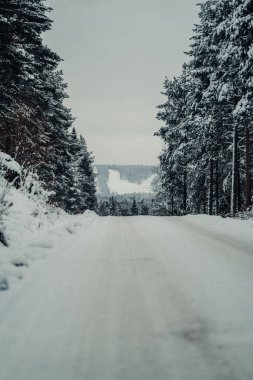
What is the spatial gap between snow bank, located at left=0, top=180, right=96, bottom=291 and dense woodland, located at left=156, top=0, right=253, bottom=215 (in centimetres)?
1014

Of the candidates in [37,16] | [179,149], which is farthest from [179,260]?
[179,149]

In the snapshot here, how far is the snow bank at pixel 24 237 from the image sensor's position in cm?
529

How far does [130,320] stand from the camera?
3.53m

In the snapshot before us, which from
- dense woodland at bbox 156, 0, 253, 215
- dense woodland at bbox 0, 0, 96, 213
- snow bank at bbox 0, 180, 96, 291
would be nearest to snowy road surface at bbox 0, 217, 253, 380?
snow bank at bbox 0, 180, 96, 291

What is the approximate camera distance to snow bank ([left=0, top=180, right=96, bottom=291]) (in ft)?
17.3

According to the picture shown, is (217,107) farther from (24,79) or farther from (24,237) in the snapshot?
(24,237)

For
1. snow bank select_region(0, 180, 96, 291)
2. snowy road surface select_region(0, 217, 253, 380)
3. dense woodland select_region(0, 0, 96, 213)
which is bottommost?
snowy road surface select_region(0, 217, 253, 380)

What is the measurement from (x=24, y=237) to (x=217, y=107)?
16.7 m

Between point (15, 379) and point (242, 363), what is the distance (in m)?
1.55

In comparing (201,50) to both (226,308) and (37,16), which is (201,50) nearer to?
(37,16)

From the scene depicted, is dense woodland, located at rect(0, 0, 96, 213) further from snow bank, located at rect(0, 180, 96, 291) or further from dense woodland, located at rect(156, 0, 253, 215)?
dense woodland, located at rect(156, 0, 253, 215)

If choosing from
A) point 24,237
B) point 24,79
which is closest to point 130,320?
point 24,237

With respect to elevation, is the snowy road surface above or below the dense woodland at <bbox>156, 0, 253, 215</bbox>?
below

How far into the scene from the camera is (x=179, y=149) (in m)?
31.5
